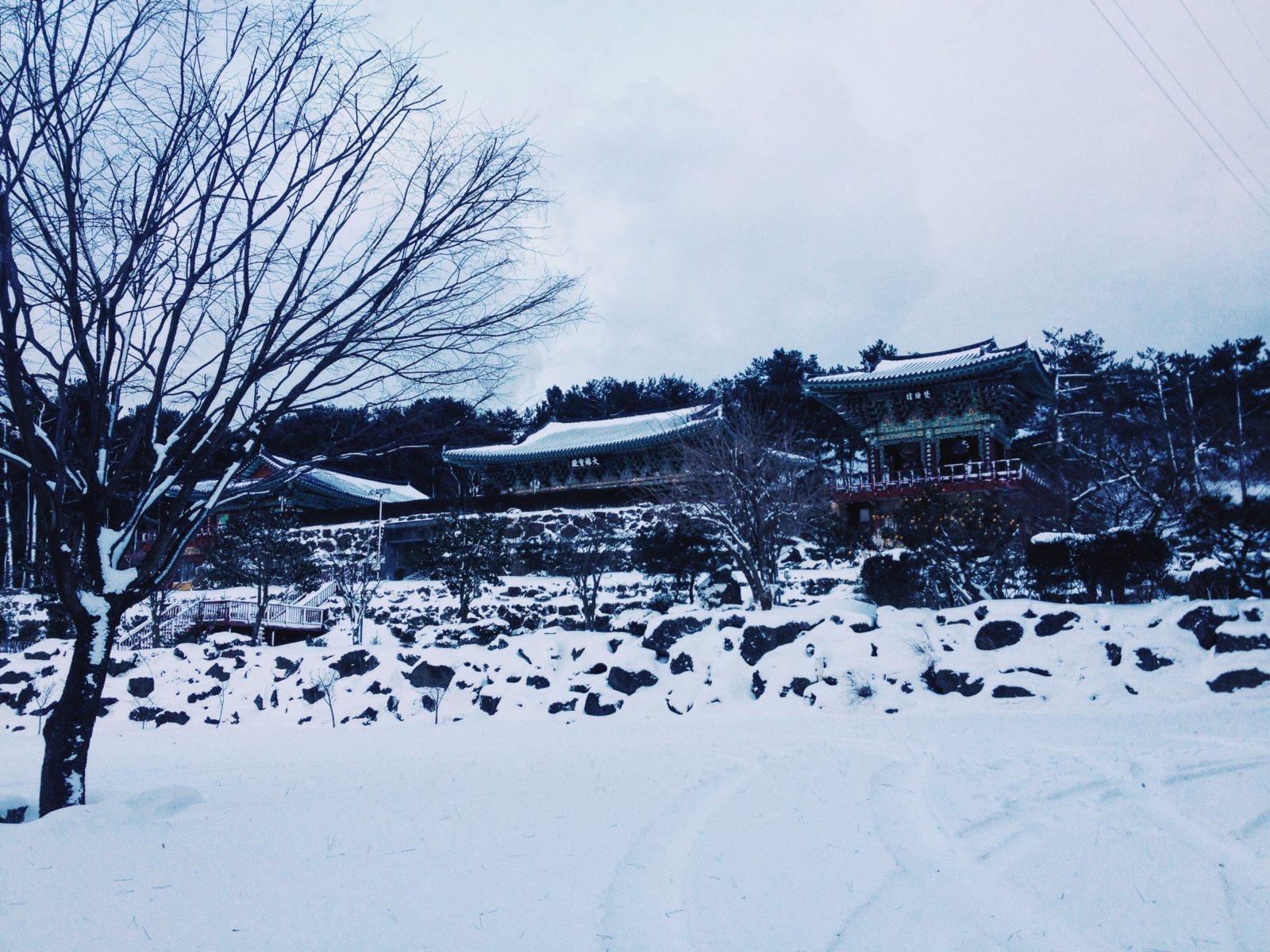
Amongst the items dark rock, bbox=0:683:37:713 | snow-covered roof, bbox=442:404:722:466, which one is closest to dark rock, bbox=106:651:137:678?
dark rock, bbox=0:683:37:713

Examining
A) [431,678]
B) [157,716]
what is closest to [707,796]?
[431,678]

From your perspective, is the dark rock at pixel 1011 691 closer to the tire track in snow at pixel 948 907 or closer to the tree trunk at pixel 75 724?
the tire track in snow at pixel 948 907

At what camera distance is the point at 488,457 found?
32531mm

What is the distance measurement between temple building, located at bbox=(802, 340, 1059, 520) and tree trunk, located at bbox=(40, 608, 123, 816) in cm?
2142

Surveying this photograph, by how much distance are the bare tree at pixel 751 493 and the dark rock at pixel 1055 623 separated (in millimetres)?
5444

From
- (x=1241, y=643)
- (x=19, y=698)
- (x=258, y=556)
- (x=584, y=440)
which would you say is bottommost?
(x=19, y=698)

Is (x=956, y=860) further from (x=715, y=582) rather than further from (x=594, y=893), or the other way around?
(x=715, y=582)

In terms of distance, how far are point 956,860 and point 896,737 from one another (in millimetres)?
3357

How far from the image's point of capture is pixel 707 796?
4973 mm

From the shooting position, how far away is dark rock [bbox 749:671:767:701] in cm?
930

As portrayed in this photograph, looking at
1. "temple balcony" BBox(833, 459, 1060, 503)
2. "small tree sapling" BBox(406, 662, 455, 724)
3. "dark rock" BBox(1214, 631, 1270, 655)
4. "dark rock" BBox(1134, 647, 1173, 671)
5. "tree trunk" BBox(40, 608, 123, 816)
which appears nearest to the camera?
"tree trunk" BBox(40, 608, 123, 816)

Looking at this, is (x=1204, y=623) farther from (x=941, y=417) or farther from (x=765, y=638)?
(x=941, y=417)

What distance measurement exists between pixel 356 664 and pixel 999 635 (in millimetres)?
7605

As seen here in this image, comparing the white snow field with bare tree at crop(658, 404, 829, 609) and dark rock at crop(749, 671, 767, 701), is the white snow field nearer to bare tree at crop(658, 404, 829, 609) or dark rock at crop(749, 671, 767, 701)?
dark rock at crop(749, 671, 767, 701)
